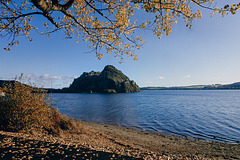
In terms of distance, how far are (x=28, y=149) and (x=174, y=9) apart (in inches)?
375

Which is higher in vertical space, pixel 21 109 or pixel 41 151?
pixel 21 109

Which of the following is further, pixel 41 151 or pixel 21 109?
pixel 21 109

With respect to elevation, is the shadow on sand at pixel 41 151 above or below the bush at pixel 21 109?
below

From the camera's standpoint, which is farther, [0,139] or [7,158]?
[0,139]

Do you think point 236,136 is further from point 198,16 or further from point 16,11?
point 16,11

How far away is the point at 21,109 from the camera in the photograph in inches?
367

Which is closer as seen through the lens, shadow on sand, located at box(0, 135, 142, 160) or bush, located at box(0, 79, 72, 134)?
shadow on sand, located at box(0, 135, 142, 160)

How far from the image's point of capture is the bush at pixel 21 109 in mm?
9062

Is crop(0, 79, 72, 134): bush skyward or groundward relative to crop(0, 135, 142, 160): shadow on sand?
skyward

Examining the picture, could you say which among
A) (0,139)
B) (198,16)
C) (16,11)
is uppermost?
(16,11)

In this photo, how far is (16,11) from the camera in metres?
7.34

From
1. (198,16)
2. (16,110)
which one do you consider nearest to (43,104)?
(16,110)

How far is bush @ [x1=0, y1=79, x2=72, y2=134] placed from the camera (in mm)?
9062

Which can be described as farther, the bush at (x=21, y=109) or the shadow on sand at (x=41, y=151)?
the bush at (x=21, y=109)
